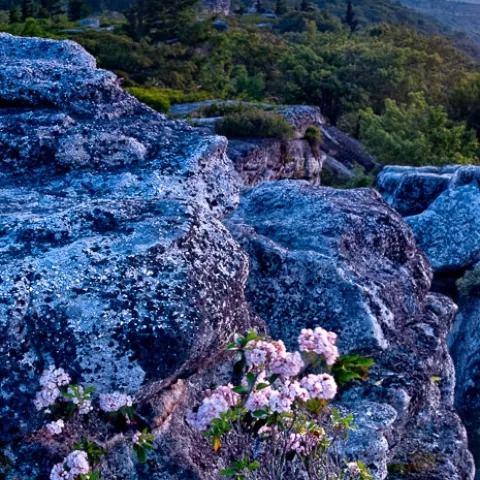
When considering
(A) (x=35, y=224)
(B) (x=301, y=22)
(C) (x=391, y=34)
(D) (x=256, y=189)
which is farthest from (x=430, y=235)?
(B) (x=301, y=22)

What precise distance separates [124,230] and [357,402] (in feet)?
7.92

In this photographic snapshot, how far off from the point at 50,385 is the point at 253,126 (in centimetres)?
2054

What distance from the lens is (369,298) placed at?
590cm

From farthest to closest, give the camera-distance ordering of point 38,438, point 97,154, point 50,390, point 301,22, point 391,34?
point 301,22 → point 391,34 → point 97,154 → point 38,438 → point 50,390

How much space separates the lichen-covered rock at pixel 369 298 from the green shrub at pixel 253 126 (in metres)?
16.6

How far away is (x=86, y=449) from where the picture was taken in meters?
3.86

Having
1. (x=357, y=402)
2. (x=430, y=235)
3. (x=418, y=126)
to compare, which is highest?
(x=357, y=402)

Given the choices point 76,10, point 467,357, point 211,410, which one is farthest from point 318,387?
point 76,10

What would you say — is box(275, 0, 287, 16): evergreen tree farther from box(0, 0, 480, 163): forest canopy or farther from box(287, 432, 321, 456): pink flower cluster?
box(287, 432, 321, 456): pink flower cluster

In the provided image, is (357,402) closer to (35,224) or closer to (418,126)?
(35,224)

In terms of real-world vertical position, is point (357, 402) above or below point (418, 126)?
above

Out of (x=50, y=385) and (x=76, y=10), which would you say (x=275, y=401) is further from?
(x=76, y=10)

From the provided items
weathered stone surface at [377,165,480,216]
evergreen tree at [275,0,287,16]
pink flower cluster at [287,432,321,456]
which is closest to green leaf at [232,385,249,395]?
pink flower cluster at [287,432,321,456]

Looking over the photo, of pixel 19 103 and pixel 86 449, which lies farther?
pixel 19 103
